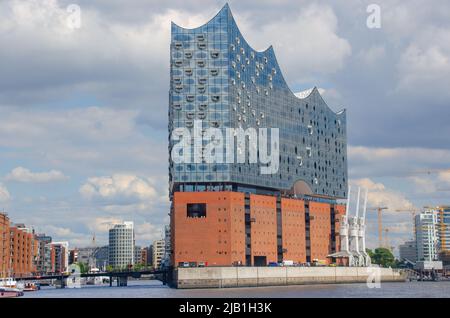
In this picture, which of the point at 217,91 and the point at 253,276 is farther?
the point at 217,91

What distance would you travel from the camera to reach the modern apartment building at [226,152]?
153375mm

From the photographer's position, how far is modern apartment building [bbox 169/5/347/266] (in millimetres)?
153375

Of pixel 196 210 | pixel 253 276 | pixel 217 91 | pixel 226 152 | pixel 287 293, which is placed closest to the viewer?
pixel 287 293

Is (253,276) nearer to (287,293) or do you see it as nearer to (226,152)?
(226,152)

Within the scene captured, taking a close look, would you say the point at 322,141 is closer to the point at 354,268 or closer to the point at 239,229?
the point at 354,268

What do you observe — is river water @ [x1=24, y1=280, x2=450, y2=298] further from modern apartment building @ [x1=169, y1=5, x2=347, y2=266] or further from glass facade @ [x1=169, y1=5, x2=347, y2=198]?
glass facade @ [x1=169, y1=5, x2=347, y2=198]

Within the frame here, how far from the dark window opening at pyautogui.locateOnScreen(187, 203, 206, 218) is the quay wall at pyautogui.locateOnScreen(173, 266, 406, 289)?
11.0 meters

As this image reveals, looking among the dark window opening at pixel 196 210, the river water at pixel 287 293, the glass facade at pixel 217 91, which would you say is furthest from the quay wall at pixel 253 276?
the glass facade at pixel 217 91

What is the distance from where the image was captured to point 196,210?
153750 mm

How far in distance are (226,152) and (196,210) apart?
43.8 ft

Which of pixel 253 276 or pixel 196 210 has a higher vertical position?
pixel 196 210

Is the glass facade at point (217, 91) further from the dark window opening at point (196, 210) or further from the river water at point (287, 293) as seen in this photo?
the river water at point (287, 293)

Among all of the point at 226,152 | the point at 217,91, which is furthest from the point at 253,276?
the point at 217,91

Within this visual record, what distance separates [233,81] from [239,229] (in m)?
30.6
